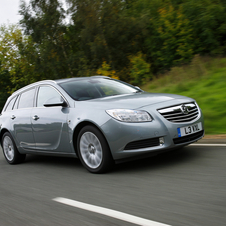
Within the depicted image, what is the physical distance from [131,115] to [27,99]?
2.84 metres

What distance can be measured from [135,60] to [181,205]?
2078cm

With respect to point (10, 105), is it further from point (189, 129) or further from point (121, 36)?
point (121, 36)

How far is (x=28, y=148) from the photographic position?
649 cm

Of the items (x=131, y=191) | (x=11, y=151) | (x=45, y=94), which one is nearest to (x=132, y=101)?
(x=131, y=191)

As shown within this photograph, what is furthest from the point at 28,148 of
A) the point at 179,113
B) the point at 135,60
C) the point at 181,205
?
the point at 135,60

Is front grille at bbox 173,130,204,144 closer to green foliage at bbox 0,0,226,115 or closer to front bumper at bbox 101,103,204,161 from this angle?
front bumper at bbox 101,103,204,161

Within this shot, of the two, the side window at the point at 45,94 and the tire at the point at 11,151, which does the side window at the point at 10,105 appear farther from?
the side window at the point at 45,94

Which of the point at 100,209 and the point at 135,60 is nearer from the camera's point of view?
the point at 100,209

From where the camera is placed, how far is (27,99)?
6.68m

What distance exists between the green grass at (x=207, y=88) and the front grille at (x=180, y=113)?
7.15ft

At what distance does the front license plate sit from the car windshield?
4.91ft

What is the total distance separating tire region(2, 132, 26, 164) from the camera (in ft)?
22.9

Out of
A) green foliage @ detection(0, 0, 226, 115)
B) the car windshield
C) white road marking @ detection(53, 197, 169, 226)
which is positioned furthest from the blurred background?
white road marking @ detection(53, 197, 169, 226)

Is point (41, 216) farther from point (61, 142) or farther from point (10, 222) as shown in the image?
point (61, 142)
